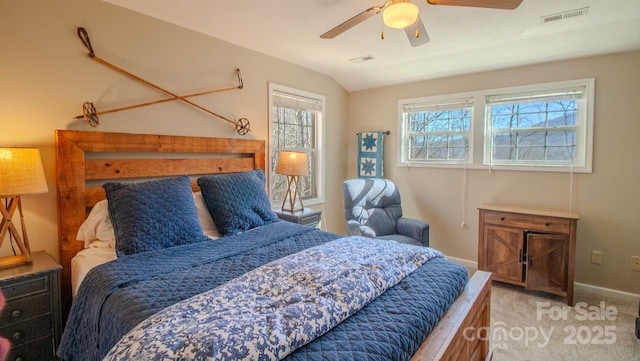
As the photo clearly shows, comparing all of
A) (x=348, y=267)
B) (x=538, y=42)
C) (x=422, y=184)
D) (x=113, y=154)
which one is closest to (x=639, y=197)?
(x=538, y=42)

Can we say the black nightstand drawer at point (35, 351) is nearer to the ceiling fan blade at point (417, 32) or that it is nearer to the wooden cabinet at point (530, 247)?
the ceiling fan blade at point (417, 32)

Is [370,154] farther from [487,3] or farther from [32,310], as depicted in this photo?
[32,310]

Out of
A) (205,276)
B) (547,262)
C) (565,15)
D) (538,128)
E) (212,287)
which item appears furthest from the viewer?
(538,128)

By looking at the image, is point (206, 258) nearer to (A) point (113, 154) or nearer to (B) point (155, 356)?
(B) point (155, 356)

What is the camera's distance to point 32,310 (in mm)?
1774

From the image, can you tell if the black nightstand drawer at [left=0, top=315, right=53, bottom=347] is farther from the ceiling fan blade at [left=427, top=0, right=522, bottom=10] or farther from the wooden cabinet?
the wooden cabinet

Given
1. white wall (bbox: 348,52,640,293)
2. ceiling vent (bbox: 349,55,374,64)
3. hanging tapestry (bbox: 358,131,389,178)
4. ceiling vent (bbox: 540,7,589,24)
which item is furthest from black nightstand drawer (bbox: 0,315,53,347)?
ceiling vent (bbox: 540,7,589,24)


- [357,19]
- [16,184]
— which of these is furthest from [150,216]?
[357,19]

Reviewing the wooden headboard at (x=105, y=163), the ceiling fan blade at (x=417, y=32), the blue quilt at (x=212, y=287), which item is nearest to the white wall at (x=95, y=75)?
the wooden headboard at (x=105, y=163)

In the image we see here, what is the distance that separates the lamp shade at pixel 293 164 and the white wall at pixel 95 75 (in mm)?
576

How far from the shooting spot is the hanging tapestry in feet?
14.1

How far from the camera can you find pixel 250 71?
3.30 metres

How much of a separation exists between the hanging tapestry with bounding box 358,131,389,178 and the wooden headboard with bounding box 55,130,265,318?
1968 millimetres

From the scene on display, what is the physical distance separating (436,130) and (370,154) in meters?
0.87
